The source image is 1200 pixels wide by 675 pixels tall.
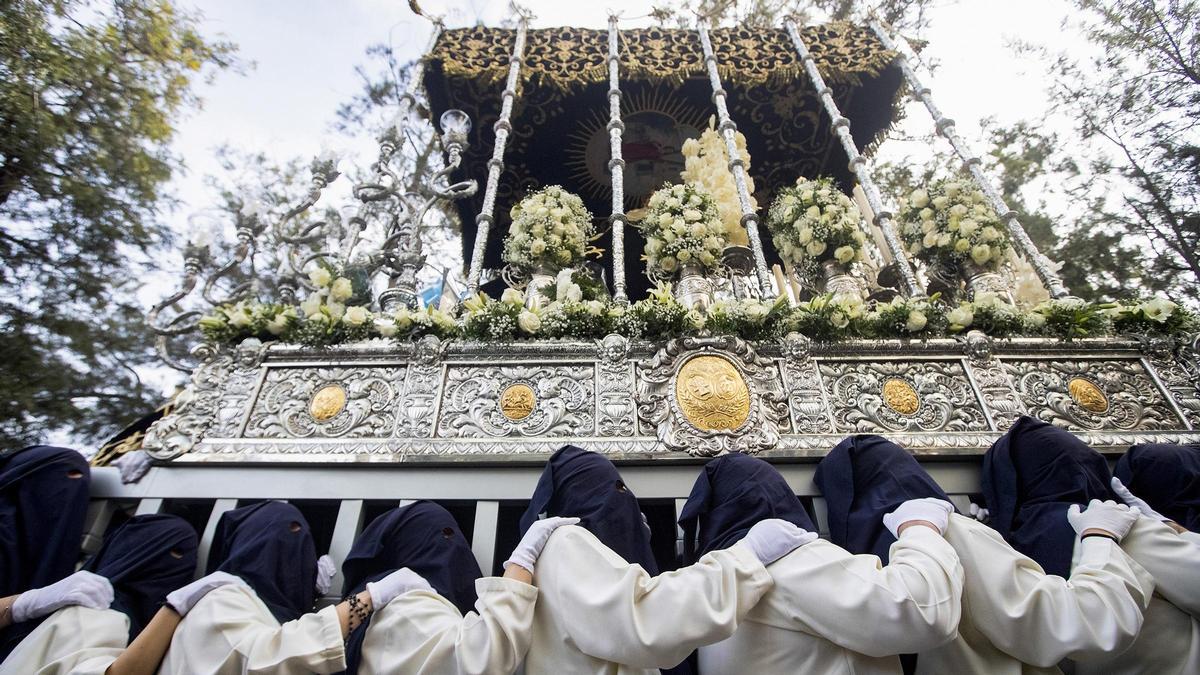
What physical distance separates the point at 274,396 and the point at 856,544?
3.32 metres

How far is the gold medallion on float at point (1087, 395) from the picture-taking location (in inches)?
135

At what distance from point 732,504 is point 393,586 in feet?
4.60

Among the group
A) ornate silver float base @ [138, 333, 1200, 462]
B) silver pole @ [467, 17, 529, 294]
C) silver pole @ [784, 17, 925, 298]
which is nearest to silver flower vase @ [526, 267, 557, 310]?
silver pole @ [467, 17, 529, 294]

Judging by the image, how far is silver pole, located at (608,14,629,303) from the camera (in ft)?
14.2

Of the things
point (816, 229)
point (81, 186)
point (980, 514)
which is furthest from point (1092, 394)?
point (81, 186)

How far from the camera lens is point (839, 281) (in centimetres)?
497

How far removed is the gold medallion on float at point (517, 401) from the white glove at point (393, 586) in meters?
1.20

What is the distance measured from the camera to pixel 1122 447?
3.22 metres

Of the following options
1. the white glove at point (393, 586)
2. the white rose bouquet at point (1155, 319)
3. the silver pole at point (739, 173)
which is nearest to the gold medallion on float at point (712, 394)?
the silver pole at point (739, 173)

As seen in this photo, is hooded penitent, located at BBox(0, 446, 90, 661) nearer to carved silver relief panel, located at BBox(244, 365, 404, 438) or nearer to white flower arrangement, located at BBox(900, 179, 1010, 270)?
carved silver relief panel, located at BBox(244, 365, 404, 438)

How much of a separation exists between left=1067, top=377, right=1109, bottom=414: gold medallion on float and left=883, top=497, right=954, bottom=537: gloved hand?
182 cm

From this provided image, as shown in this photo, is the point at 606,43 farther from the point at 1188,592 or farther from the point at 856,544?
the point at 1188,592

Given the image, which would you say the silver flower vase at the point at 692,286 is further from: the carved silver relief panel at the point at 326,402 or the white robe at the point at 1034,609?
the white robe at the point at 1034,609

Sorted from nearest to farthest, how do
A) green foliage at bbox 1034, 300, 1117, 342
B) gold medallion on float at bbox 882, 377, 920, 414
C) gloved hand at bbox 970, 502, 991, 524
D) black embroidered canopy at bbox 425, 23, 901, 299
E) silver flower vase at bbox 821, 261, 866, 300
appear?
1. gloved hand at bbox 970, 502, 991, 524
2. gold medallion on float at bbox 882, 377, 920, 414
3. green foliage at bbox 1034, 300, 1117, 342
4. silver flower vase at bbox 821, 261, 866, 300
5. black embroidered canopy at bbox 425, 23, 901, 299
